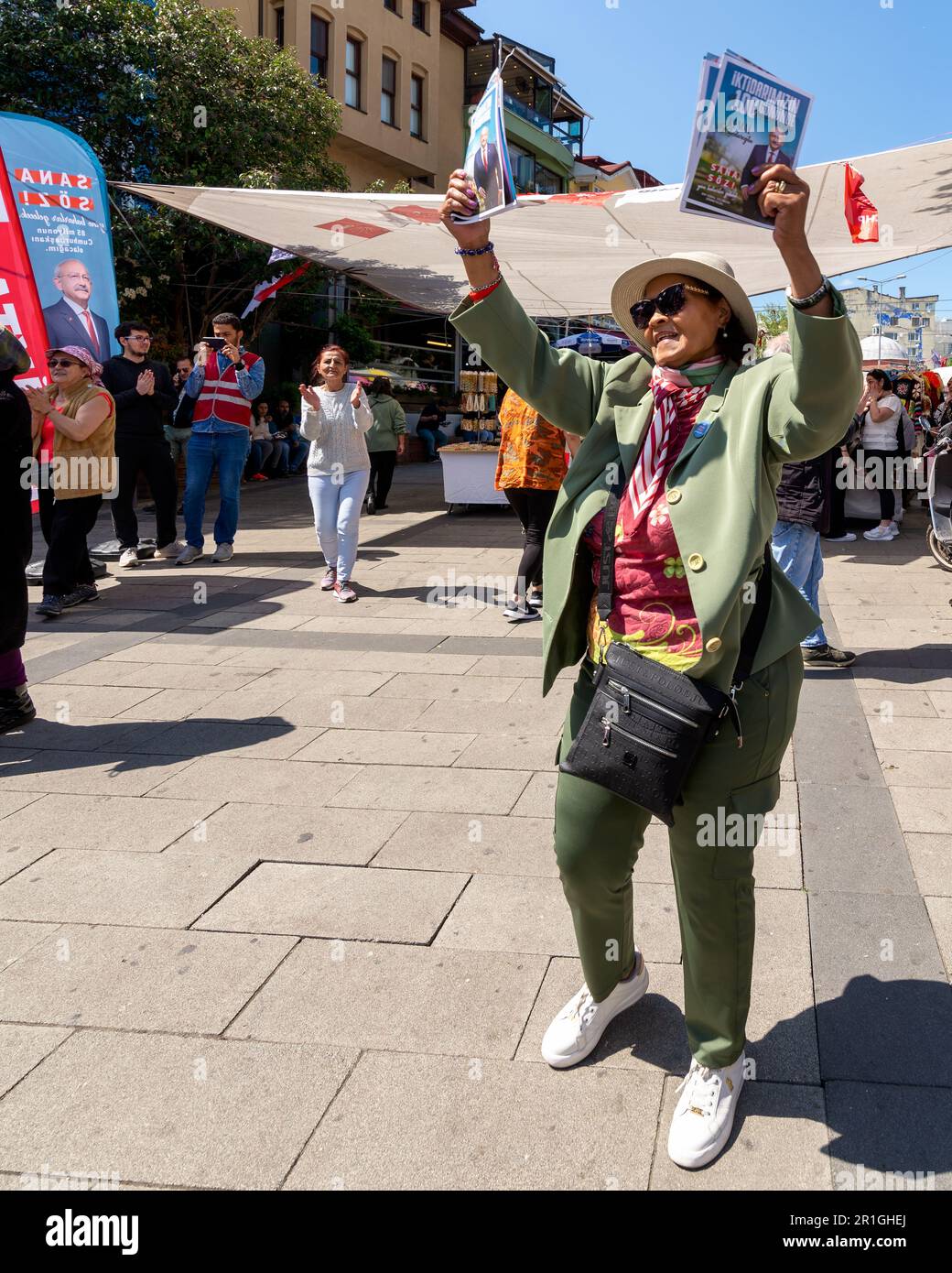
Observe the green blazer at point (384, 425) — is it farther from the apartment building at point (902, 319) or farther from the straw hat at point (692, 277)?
the apartment building at point (902, 319)

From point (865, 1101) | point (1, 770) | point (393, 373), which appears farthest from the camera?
point (393, 373)

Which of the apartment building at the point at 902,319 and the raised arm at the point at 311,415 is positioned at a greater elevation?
the apartment building at the point at 902,319

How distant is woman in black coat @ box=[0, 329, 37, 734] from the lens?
5.07 m

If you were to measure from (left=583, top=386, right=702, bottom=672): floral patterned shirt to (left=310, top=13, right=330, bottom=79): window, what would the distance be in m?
27.8

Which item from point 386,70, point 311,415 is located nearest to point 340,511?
point 311,415

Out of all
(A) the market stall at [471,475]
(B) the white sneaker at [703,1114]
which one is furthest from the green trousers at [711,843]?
(A) the market stall at [471,475]

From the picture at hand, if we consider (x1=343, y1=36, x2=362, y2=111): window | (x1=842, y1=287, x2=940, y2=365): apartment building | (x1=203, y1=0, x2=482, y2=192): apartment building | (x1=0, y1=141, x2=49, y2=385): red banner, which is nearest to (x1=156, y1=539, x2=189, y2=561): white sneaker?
(x1=0, y1=141, x2=49, y2=385): red banner

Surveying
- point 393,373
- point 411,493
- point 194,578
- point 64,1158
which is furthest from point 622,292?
point 393,373

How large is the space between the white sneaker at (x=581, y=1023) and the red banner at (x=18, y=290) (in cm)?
804

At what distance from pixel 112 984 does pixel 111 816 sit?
1.30 meters

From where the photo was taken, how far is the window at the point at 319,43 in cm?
2669

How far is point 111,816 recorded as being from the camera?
4.26m

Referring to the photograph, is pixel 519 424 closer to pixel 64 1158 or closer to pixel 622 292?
pixel 622 292

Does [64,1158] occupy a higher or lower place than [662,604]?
lower
